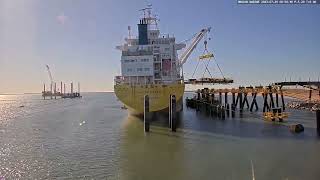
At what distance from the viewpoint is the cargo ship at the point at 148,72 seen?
46.3 metres

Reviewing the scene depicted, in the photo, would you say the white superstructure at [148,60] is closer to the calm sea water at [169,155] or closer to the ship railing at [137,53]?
the ship railing at [137,53]

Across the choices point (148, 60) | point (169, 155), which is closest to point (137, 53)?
point (148, 60)

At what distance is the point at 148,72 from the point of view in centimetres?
4938

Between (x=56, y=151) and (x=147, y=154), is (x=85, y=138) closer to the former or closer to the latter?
(x=56, y=151)

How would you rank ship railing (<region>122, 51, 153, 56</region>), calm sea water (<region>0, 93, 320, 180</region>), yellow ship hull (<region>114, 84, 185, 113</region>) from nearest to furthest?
calm sea water (<region>0, 93, 320, 180</region>) < yellow ship hull (<region>114, 84, 185, 113</region>) < ship railing (<region>122, 51, 153, 56</region>)

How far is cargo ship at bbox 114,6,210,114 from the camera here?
46.3 metres

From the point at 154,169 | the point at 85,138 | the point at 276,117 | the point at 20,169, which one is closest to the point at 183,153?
the point at 154,169

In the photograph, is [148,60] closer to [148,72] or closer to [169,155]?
[148,72]

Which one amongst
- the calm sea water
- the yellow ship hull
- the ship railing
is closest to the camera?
the calm sea water

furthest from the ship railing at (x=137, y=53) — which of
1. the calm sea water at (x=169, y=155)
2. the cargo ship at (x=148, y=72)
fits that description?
the calm sea water at (x=169, y=155)

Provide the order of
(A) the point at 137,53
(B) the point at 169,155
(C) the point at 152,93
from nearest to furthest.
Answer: (B) the point at 169,155
(C) the point at 152,93
(A) the point at 137,53

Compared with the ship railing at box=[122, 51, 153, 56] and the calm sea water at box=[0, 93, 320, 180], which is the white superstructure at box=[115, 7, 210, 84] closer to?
the ship railing at box=[122, 51, 153, 56]

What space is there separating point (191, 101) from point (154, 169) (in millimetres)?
65588

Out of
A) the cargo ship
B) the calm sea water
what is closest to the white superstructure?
the cargo ship
